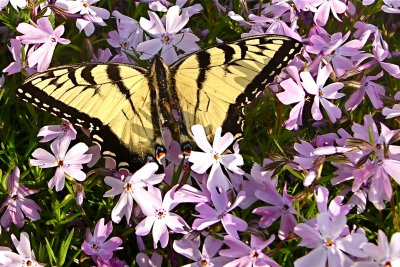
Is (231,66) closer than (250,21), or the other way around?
(231,66)

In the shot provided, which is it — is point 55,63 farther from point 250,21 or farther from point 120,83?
point 250,21

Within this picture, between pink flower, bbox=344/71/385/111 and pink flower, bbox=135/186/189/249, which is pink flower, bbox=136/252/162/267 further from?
pink flower, bbox=344/71/385/111

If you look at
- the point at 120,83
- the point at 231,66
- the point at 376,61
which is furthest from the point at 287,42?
the point at 120,83

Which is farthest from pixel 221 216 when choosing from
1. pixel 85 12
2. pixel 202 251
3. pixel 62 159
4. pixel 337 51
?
pixel 85 12

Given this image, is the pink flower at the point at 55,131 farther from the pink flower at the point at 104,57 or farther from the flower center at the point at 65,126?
the pink flower at the point at 104,57

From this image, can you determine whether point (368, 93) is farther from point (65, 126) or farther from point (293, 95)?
point (65, 126)

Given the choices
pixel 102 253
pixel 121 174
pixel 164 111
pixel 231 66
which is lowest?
pixel 102 253
